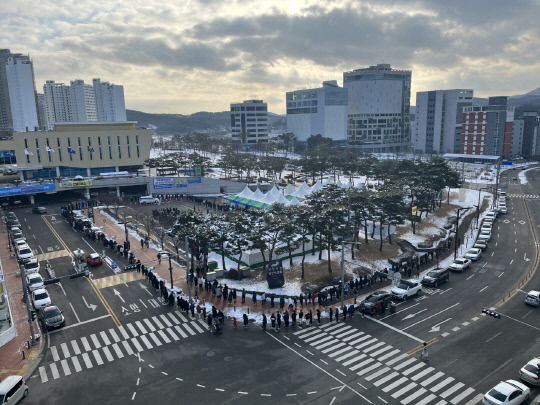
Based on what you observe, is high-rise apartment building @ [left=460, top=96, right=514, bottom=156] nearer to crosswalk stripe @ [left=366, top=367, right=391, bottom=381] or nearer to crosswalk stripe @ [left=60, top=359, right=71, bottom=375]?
crosswalk stripe @ [left=366, top=367, right=391, bottom=381]

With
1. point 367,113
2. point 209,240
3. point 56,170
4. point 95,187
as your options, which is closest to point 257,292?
point 209,240

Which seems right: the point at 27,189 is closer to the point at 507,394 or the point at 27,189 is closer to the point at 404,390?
the point at 404,390

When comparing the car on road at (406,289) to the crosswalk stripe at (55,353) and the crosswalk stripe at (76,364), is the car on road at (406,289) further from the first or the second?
the crosswalk stripe at (55,353)

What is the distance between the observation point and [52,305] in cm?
3097

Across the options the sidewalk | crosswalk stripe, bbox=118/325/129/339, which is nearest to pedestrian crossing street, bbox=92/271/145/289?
→ the sidewalk

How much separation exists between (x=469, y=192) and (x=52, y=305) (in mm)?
79216

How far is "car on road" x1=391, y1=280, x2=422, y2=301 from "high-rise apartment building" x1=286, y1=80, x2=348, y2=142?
129 m

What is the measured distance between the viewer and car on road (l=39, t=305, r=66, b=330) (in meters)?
27.3

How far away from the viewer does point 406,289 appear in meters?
32.1

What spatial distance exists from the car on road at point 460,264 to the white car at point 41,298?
36.9 meters

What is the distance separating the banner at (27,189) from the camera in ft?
220

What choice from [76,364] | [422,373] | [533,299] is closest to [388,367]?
[422,373]

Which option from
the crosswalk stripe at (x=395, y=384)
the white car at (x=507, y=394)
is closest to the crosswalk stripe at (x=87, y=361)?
the crosswalk stripe at (x=395, y=384)

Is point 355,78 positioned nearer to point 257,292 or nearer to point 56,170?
point 56,170
